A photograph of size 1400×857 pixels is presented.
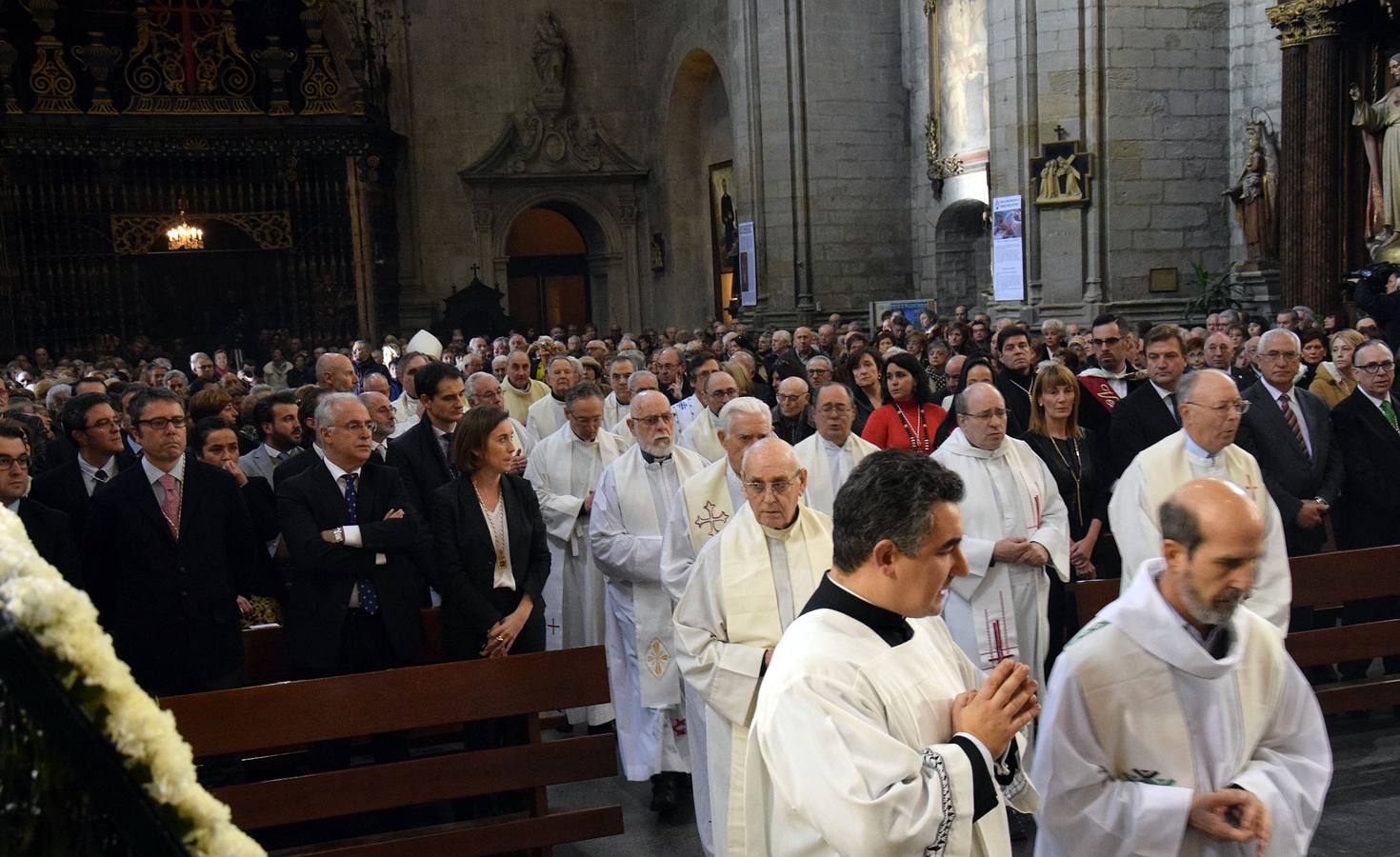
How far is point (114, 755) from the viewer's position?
43.1 inches

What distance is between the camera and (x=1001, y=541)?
17.8 feet

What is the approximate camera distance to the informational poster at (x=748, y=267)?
22.0 m

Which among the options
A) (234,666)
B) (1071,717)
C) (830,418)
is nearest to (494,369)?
(830,418)

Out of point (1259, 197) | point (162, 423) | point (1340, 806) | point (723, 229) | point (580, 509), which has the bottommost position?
point (1340, 806)

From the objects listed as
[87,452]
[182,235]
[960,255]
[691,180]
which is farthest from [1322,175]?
[182,235]

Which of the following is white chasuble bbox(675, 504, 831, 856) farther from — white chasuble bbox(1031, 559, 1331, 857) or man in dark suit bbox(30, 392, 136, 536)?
man in dark suit bbox(30, 392, 136, 536)

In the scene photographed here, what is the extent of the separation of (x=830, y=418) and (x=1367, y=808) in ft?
9.28

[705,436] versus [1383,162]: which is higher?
[1383,162]

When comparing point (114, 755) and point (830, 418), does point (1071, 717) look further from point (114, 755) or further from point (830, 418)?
point (830, 418)

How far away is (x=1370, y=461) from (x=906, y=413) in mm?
2441

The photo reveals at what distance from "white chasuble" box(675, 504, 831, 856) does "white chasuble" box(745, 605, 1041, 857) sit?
4.58 feet

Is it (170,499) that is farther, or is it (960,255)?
(960,255)

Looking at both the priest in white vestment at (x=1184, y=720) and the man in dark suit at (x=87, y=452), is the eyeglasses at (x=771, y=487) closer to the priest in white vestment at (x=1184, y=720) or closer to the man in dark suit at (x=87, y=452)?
the priest in white vestment at (x=1184, y=720)

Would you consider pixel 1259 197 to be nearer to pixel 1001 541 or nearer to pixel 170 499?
pixel 1001 541
